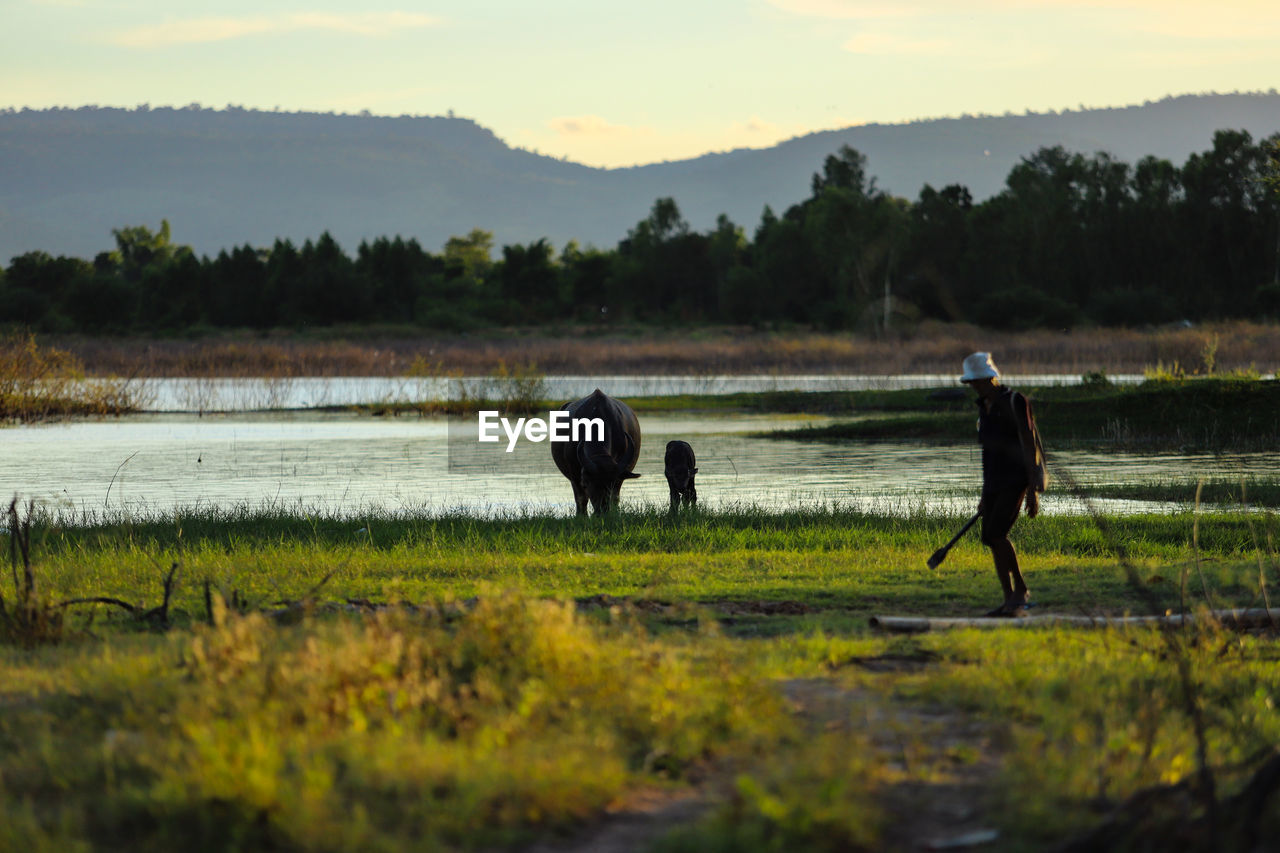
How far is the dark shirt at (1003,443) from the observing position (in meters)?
9.25

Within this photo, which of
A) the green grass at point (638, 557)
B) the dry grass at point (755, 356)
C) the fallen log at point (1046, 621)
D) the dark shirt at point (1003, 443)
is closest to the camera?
the fallen log at point (1046, 621)

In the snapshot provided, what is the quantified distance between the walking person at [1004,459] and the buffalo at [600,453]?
8071 mm

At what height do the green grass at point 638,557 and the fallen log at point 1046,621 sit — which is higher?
the fallen log at point 1046,621

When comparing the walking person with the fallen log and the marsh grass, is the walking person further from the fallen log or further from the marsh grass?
the marsh grass

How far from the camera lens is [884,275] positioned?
8962cm

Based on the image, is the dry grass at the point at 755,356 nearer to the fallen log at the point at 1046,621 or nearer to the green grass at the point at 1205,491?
the green grass at the point at 1205,491

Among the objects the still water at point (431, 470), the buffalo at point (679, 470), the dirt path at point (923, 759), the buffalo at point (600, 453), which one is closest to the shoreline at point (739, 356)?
the still water at point (431, 470)

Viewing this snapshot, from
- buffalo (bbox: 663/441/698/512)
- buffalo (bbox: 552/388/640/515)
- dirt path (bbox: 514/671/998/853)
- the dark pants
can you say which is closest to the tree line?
buffalo (bbox: 663/441/698/512)

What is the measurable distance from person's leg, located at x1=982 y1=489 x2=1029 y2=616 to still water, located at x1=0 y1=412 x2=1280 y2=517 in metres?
8.07

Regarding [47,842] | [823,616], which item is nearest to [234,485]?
[823,616]

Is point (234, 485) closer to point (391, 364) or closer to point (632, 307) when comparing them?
point (391, 364)

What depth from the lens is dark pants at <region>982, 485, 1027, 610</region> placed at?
9359mm

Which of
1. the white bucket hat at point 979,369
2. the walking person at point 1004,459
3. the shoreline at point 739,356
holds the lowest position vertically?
the walking person at point 1004,459

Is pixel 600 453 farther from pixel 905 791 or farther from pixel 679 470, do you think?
pixel 905 791
